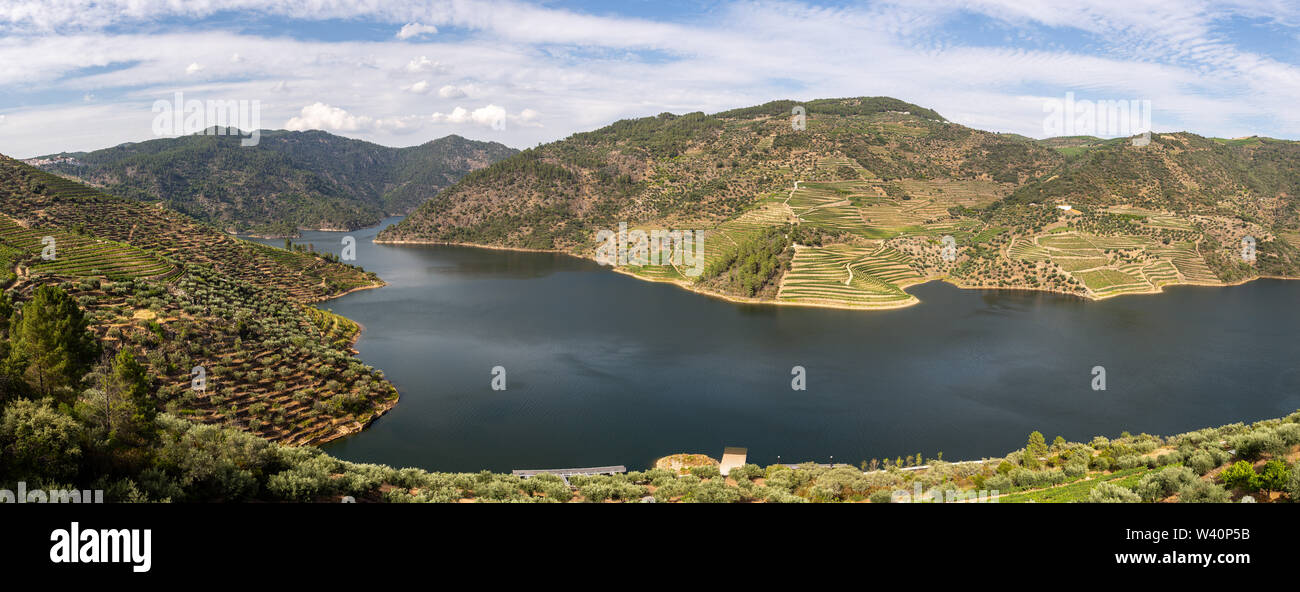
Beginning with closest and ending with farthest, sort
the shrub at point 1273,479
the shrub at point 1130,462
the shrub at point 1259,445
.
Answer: the shrub at point 1273,479, the shrub at point 1259,445, the shrub at point 1130,462

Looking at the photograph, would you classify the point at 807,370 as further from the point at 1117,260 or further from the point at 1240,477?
the point at 1117,260

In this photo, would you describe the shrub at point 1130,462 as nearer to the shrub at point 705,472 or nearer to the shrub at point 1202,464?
the shrub at point 1202,464

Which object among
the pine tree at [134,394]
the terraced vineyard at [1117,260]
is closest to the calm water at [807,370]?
the terraced vineyard at [1117,260]

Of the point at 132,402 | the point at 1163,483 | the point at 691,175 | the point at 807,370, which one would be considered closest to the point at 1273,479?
the point at 1163,483

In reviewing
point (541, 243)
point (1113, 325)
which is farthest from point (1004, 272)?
point (541, 243)

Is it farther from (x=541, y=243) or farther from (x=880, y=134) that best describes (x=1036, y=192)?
(x=541, y=243)

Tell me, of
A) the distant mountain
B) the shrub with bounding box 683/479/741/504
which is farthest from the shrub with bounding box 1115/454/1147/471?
the distant mountain
